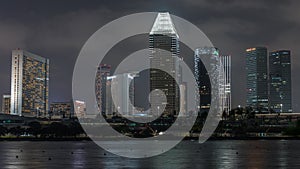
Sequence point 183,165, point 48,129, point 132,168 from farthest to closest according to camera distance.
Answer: point 48,129 → point 183,165 → point 132,168

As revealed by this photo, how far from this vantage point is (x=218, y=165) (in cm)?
4359

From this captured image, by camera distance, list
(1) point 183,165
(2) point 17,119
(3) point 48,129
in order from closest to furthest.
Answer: (1) point 183,165 → (3) point 48,129 → (2) point 17,119

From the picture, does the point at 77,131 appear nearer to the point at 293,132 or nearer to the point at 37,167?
the point at 293,132

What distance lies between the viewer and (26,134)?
581 feet

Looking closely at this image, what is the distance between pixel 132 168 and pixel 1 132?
14096 centimetres

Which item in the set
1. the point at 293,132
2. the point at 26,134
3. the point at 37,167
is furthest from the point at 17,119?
the point at 37,167

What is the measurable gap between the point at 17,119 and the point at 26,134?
20.1 metres

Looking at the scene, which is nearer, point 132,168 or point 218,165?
point 132,168

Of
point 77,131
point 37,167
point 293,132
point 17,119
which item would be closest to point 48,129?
→ point 77,131

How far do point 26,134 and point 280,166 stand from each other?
144 metres

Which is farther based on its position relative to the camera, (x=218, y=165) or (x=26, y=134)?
(x=26, y=134)

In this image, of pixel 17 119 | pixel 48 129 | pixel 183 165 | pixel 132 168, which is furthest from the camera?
pixel 17 119

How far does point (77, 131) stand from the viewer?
174 metres

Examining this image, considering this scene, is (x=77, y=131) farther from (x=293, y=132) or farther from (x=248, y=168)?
(x=248, y=168)
